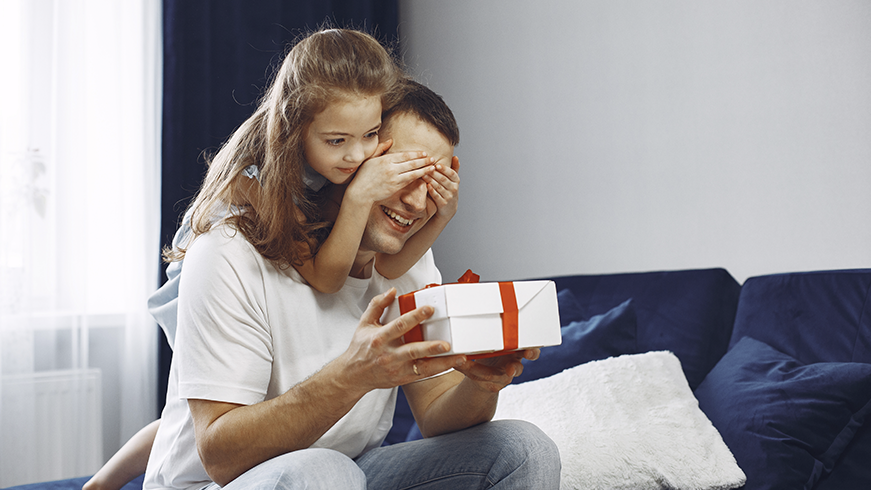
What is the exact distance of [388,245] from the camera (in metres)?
1.16

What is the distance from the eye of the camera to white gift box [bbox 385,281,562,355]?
30.9 inches

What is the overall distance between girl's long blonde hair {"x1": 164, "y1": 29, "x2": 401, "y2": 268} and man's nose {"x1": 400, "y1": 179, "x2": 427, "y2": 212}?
0.53 feet

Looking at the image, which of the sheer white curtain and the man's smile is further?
the sheer white curtain

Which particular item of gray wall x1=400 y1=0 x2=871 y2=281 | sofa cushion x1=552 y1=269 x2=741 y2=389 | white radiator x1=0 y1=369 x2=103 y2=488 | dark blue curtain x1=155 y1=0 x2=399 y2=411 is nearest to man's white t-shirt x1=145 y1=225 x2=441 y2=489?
sofa cushion x1=552 y1=269 x2=741 y2=389

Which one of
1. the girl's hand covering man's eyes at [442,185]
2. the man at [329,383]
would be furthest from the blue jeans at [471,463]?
the girl's hand covering man's eyes at [442,185]

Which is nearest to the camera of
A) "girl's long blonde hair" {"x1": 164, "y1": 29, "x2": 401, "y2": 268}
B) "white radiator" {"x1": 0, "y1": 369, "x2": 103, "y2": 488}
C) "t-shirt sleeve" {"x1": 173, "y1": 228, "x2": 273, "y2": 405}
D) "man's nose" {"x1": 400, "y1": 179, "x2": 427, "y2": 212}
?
"t-shirt sleeve" {"x1": 173, "y1": 228, "x2": 273, "y2": 405}

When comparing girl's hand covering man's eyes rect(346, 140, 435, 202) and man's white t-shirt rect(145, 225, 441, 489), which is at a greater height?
girl's hand covering man's eyes rect(346, 140, 435, 202)

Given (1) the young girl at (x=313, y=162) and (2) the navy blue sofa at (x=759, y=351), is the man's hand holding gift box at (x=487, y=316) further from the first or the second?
(2) the navy blue sofa at (x=759, y=351)

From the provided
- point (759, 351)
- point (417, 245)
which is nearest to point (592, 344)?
point (759, 351)

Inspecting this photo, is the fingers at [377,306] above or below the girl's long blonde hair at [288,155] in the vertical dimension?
below

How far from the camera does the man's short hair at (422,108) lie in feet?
3.81

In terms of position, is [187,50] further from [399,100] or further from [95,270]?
[399,100]

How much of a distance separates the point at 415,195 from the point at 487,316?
38 cm

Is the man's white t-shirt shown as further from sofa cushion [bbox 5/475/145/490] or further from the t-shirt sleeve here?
sofa cushion [bbox 5/475/145/490]
